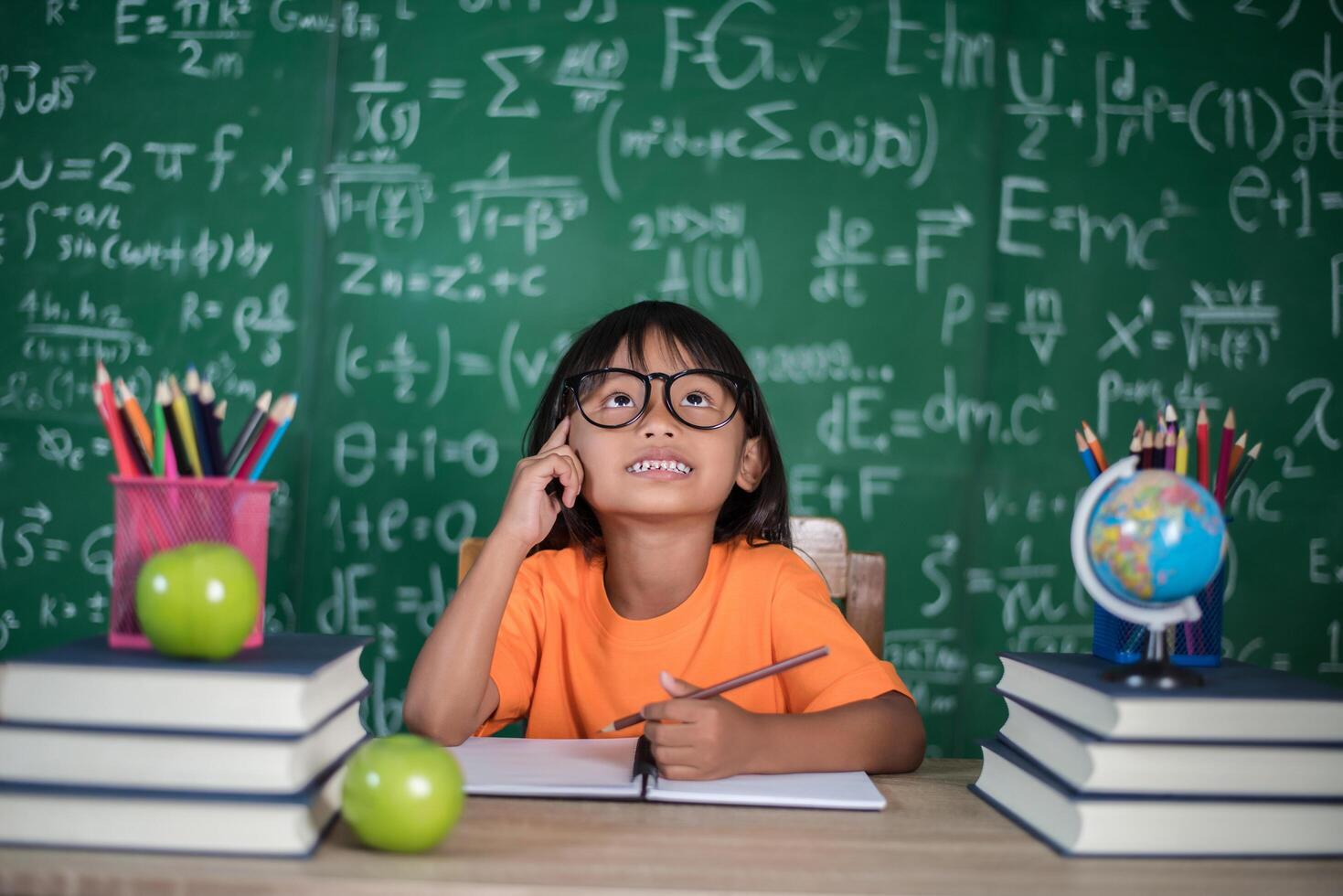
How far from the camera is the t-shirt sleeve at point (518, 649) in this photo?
145 cm

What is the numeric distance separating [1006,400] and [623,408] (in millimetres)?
1751

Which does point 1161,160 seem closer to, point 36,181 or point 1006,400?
point 1006,400

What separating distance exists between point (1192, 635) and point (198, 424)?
0.92 metres

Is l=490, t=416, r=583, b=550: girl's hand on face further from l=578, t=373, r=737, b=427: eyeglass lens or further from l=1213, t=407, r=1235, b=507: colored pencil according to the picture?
l=1213, t=407, r=1235, b=507: colored pencil

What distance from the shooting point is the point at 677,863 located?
0.76 m

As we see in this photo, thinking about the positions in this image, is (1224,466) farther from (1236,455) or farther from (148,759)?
(148,759)

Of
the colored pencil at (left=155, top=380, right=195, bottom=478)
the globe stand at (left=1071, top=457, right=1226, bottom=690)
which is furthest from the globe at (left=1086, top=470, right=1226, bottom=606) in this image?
the colored pencil at (left=155, top=380, right=195, bottom=478)

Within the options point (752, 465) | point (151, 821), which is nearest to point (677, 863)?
point (151, 821)

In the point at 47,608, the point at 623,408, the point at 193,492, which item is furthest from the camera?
the point at 47,608

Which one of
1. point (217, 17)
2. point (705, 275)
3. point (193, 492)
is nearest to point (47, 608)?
point (217, 17)

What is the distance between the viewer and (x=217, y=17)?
2.87 m

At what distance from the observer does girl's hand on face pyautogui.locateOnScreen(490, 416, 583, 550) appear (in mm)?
1311

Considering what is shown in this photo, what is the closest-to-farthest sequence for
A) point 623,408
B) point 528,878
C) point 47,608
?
point 528,878 < point 623,408 < point 47,608

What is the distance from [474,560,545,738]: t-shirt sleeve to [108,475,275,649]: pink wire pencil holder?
576 millimetres
